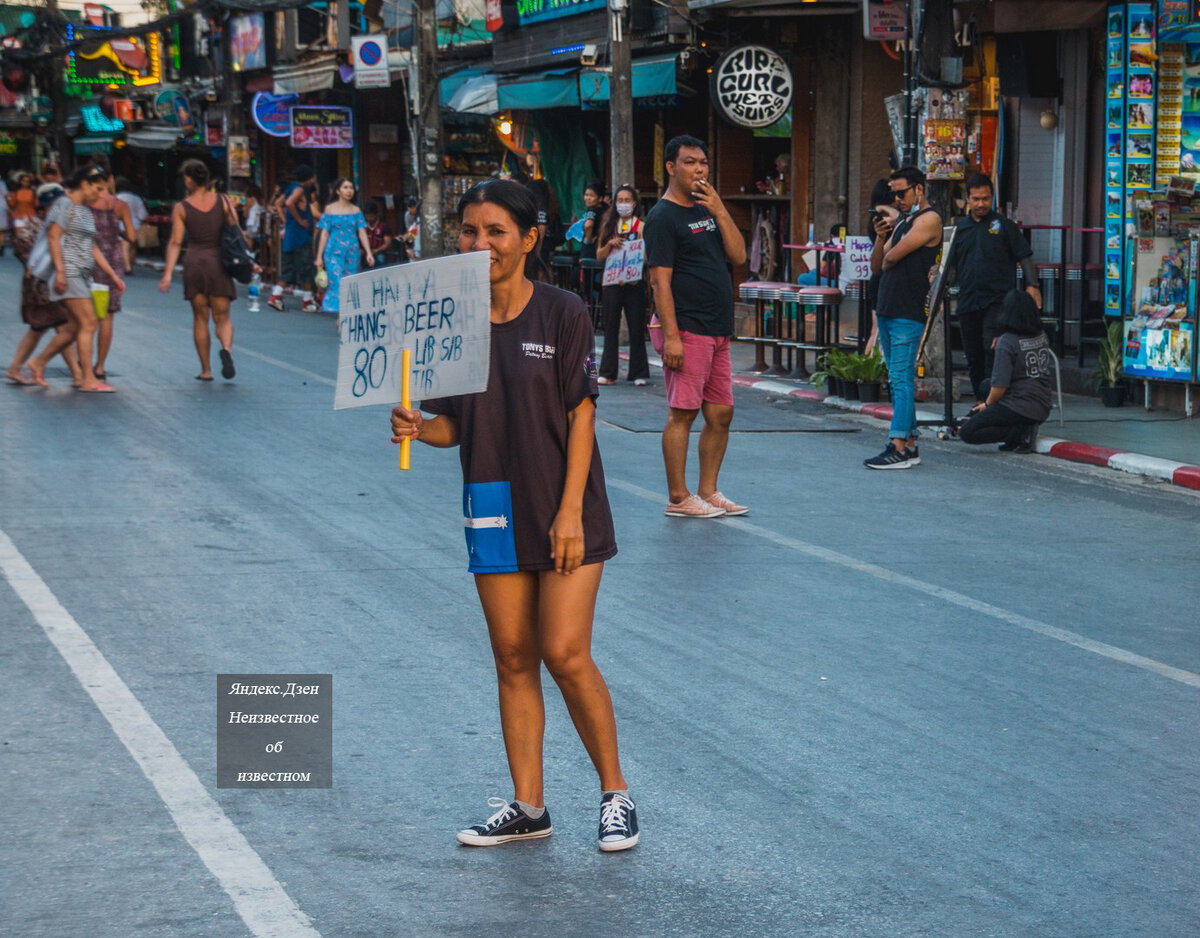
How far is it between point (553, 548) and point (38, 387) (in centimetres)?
1144

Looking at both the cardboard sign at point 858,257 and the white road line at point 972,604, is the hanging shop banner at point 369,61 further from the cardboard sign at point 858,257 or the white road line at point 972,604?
the white road line at point 972,604

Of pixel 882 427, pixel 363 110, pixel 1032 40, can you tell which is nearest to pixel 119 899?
pixel 882 427

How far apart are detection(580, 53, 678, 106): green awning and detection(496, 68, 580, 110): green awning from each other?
66 cm

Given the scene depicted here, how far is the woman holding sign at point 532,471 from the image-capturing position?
15.0 ft

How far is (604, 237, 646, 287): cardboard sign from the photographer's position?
55.9 ft

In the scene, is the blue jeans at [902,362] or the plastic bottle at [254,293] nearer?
the blue jeans at [902,362]

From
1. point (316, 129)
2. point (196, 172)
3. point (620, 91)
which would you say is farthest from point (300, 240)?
point (196, 172)

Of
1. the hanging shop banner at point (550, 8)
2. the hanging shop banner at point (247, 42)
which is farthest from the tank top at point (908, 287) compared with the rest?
the hanging shop banner at point (247, 42)

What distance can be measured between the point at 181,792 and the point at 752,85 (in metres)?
15.5

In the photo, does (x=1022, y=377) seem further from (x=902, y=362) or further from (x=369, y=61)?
(x=369, y=61)

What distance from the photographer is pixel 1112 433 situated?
1325 centimetres

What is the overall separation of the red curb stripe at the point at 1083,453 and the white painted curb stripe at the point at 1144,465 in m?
0.08

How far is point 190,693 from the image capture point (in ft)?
20.0

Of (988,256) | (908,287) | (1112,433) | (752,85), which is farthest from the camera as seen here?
(752,85)
